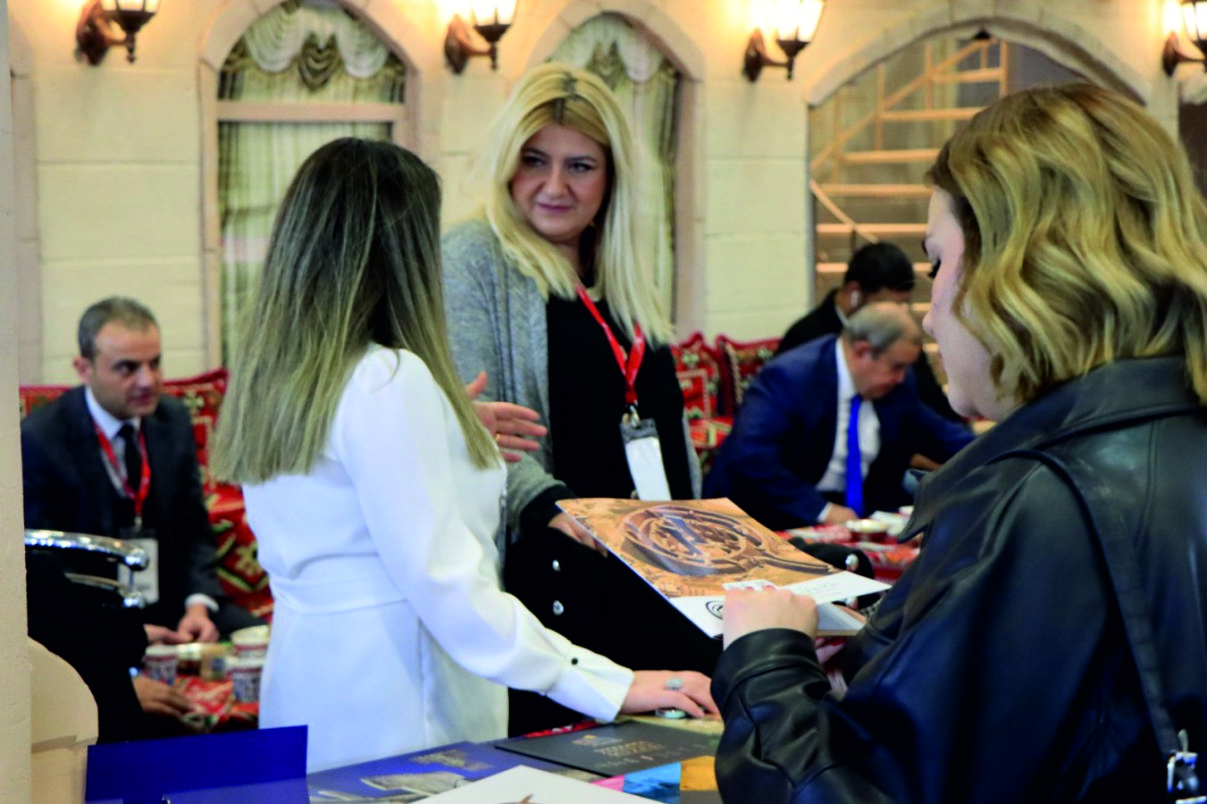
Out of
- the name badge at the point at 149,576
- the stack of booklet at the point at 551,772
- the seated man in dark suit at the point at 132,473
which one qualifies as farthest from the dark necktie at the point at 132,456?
the stack of booklet at the point at 551,772

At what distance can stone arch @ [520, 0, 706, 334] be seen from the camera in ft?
27.4

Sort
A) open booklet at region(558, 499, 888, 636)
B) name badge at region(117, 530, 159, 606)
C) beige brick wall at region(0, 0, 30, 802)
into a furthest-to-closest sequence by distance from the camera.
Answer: name badge at region(117, 530, 159, 606), open booklet at region(558, 499, 888, 636), beige brick wall at region(0, 0, 30, 802)

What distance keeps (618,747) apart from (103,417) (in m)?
3.24

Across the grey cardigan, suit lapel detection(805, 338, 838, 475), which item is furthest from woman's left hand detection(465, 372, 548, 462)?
suit lapel detection(805, 338, 838, 475)

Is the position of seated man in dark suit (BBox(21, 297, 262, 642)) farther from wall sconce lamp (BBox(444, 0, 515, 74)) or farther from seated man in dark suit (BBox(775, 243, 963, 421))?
wall sconce lamp (BBox(444, 0, 515, 74))

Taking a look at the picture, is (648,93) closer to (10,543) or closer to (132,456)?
(132,456)

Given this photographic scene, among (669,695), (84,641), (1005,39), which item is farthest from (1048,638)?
(1005,39)

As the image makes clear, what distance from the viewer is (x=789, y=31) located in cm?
859

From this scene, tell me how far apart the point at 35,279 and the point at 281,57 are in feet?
5.02

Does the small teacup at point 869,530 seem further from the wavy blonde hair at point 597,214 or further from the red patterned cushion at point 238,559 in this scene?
the red patterned cushion at point 238,559

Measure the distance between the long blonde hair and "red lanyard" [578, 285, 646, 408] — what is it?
0.66 metres

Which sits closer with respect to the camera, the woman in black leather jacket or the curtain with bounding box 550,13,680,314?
the woman in black leather jacket

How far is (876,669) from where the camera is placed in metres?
1.25

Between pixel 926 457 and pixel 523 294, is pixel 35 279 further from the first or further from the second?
pixel 523 294
